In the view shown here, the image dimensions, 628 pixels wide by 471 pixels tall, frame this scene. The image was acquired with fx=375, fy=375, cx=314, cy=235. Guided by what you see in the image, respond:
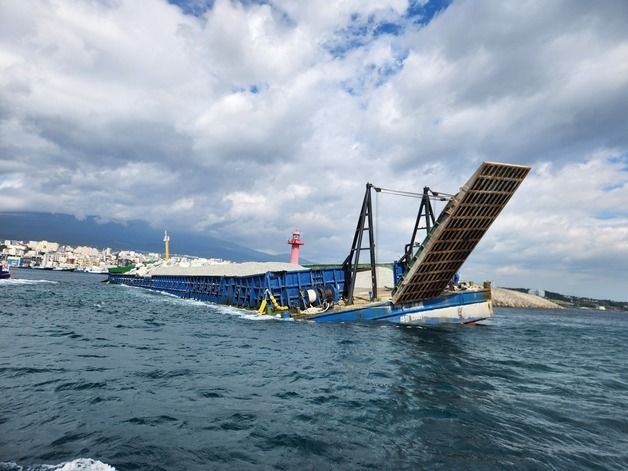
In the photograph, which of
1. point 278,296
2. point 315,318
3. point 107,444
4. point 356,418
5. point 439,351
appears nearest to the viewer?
point 107,444

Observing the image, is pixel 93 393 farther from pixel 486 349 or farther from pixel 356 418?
pixel 486 349

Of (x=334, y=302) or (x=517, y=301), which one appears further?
(x=517, y=301)

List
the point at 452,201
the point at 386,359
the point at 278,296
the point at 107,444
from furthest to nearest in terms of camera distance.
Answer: the point at 278,296 → the point at 452,201 → the point at 386,359 → the point at 107,444

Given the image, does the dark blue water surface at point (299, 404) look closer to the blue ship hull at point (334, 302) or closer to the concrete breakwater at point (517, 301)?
the blue ship hull at point (334, 302)

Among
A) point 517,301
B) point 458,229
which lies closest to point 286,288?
point 458,229

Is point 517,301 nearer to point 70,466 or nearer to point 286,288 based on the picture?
point 286,288

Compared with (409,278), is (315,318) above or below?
below

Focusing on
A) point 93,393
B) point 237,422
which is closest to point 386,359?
point 237,422

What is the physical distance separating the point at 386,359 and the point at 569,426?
638 cm

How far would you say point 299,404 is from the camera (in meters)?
8.50

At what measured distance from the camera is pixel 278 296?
91.6 ft

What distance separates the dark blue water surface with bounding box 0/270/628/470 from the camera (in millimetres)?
6035

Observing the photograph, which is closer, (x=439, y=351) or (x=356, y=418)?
(x=356, y=418)

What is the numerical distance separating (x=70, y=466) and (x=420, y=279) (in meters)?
20.8
